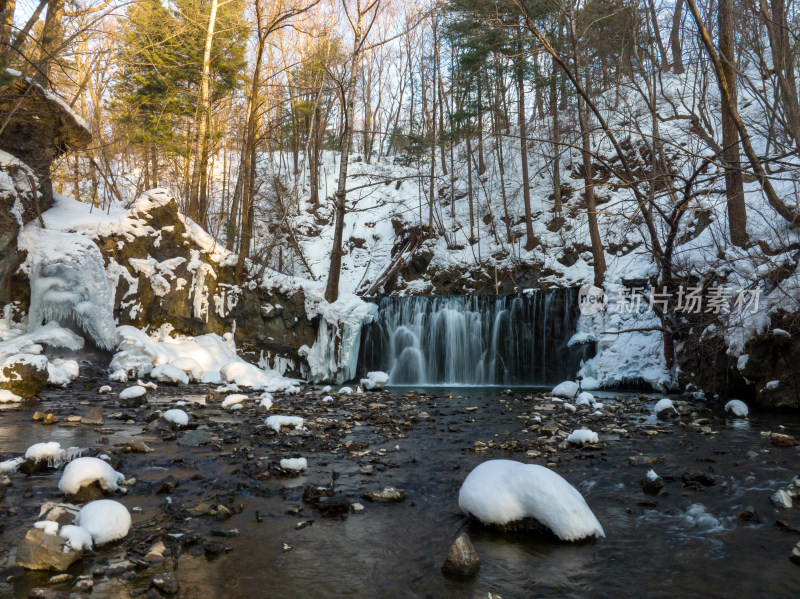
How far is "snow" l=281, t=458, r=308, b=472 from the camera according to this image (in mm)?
3725

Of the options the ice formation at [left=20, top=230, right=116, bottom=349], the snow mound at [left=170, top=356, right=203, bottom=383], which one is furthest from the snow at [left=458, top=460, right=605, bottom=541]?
the ice formation at [left=20, top=230, right=116, bottom=349]

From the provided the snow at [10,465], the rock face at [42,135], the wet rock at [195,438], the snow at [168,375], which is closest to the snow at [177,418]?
the wet rock at [195,438]

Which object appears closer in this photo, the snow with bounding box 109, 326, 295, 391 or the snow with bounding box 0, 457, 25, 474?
the snow with bounding box 0, 457, 25, 474

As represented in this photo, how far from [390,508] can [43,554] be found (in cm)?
182

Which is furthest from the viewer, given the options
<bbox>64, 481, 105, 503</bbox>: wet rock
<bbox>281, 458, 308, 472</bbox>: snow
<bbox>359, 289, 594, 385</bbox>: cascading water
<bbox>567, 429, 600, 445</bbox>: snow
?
<bbox>359, 289, 594, 385</bbox>: cascading water

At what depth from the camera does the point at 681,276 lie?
8.30 m

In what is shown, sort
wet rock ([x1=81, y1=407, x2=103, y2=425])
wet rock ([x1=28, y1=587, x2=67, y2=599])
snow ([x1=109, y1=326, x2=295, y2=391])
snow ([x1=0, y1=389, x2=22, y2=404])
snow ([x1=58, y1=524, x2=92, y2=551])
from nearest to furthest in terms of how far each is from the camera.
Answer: wet rock ([x1=28, y1=587, x2=67, y2=599]), snow ([x1=58, y1=524, x2=92, y2=551]), wet rock ([x1=81, y1=407, x2=103, y2=425]), snow ([x1=0, y1=389, x2=22, y2=404]), snow ([x1=109, y1=326, x2=295, y2=391])

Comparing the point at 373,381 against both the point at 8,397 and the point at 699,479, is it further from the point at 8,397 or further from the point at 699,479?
the point at 699,479

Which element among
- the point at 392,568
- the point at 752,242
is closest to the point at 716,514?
the point at 392,568

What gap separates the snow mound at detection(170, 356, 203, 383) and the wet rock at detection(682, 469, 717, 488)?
8.32 m

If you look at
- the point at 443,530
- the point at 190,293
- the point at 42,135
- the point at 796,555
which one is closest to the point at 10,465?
the point at 443,530

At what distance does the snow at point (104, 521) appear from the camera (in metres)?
2.35

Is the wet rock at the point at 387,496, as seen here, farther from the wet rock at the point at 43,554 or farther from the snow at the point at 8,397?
the snow at the point at 8,397

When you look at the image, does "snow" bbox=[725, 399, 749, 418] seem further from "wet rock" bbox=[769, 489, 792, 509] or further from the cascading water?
the cascading water
